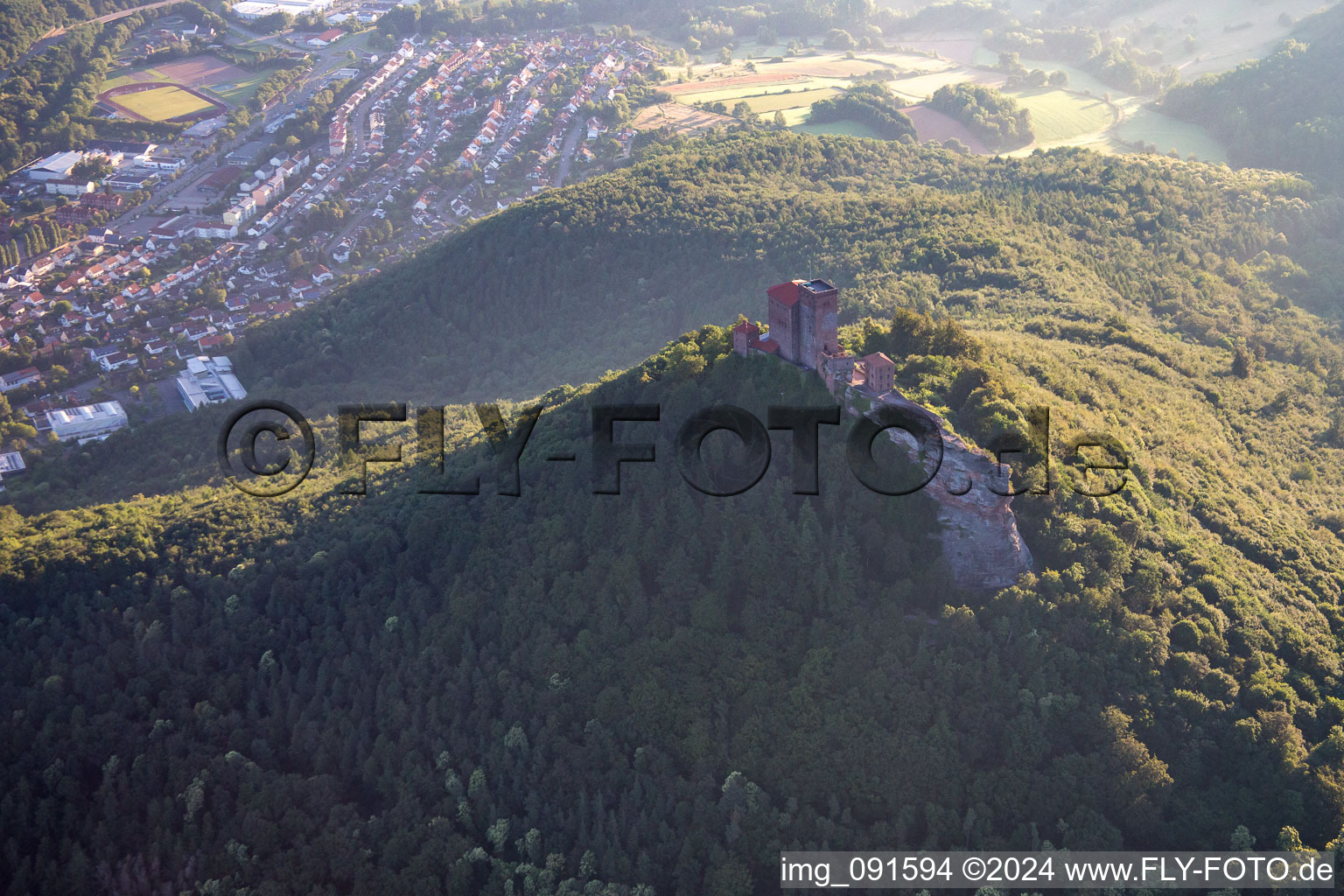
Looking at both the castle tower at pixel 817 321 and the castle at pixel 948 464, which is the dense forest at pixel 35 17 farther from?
the castle at pixel 948 464

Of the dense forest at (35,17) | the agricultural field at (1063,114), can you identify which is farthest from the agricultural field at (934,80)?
the dense forest at (35,17)

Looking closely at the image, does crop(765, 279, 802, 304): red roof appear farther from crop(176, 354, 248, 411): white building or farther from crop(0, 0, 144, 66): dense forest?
crop(0, 0, 144, 66): dense forest

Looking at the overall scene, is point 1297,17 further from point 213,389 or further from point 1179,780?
point 213,389

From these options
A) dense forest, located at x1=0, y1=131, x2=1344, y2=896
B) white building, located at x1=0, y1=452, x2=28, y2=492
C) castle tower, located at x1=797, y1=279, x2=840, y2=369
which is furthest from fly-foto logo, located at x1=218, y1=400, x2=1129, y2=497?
white building, located at x1=0, y1=452, x2=28, y2=492

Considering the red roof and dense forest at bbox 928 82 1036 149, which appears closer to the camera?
the red roof

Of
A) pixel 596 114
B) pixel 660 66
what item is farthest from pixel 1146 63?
pixel 596 114

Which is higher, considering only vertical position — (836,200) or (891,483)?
(836,200)
